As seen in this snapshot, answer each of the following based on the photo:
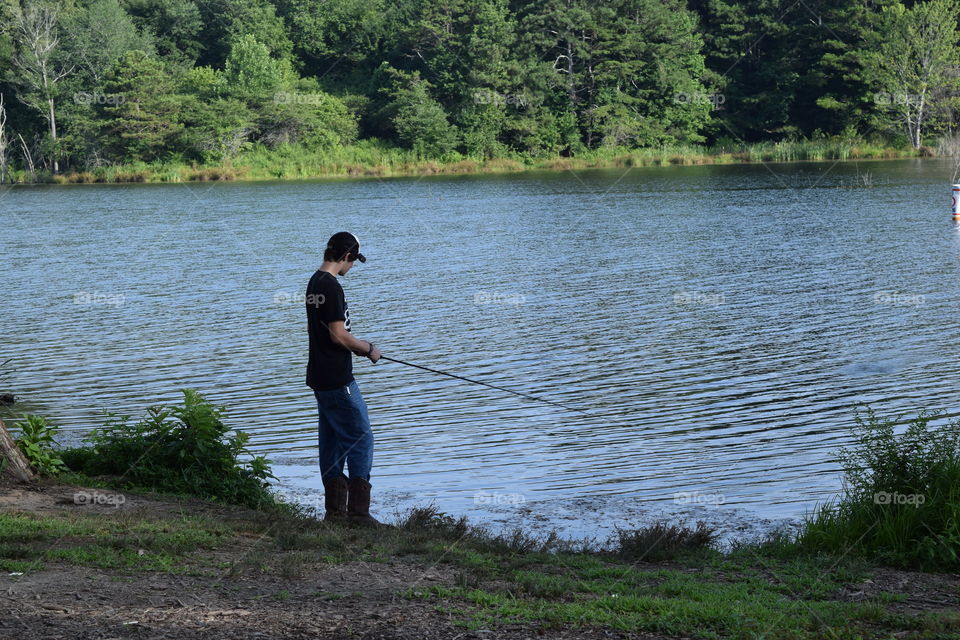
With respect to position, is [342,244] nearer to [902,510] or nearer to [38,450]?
[38,450]

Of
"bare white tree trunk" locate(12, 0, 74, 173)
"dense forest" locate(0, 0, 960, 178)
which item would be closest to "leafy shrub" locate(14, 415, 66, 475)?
"dense forest" locate(0, 0, 960, 178)

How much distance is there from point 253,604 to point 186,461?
10.6 ft

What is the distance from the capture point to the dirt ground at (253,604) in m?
4.75

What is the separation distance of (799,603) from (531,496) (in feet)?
12.1

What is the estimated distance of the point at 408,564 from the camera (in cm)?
605

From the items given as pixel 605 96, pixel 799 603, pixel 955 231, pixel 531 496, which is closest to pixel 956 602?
Answer: pixel 799 603

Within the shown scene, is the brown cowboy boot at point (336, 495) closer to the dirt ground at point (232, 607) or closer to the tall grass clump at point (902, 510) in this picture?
the dirt ground at point (232, 607)

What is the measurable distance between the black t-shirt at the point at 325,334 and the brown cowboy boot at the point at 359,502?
28.0 inches

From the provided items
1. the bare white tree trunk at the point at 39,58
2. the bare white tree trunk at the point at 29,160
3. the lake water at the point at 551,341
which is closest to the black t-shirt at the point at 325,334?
the lake water at the point at 551,341

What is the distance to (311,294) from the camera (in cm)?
714

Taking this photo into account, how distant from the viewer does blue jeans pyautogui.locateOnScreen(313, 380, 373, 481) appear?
7230 mm

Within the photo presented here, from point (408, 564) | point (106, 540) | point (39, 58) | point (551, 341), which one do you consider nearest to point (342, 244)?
point (408, 564)

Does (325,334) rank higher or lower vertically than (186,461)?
higher

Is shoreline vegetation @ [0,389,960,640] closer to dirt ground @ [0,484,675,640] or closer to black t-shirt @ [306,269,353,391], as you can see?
dirt ground @ [0,484,675,640]
